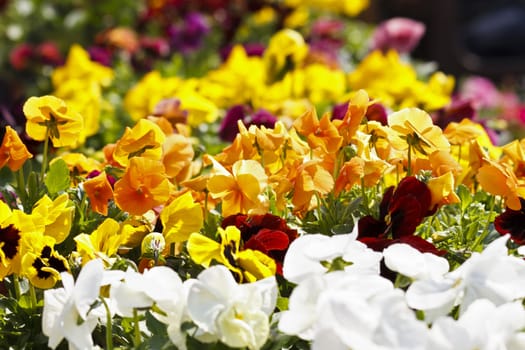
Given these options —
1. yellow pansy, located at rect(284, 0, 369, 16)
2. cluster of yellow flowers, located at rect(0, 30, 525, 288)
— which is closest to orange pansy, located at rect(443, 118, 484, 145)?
cluster of yellow flowers, located at rect(0, 30, 525, 288)

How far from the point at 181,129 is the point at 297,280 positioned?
2.65 ft

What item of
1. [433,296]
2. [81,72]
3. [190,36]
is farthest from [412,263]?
[190,36]

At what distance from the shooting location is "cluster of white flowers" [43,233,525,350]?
3.51 ft

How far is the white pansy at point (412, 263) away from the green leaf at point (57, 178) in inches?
24.0

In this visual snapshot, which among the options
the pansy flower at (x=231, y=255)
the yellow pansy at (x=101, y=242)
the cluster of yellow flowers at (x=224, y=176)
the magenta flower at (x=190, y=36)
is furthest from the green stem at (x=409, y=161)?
the magenta flower at (x=190, y=36)

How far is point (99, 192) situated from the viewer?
1540 millimetres

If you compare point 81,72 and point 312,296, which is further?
point 81,72

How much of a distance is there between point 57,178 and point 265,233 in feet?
1.34

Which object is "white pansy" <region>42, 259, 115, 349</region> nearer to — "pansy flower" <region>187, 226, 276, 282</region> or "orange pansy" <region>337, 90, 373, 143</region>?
"pansy flower" <region>187, 226, 276, 282</region>

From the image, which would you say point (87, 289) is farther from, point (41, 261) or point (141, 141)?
point (141, 141)

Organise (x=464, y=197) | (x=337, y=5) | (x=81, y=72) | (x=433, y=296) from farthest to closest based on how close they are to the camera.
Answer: (x=337, y=5), (x=81, y=72), (x=464, y=197), (x=433, y=296)

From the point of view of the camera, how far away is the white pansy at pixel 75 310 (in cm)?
118

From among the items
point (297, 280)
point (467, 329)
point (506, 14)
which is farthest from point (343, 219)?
point (506, 14)

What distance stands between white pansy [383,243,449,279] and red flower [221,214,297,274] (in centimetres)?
20
